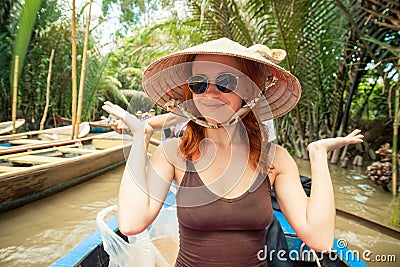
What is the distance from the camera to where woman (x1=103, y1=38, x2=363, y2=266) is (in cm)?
74

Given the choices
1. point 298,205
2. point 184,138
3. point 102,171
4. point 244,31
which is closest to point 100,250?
point 184,138

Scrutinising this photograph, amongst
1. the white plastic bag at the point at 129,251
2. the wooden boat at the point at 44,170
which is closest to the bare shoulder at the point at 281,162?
the white plastic bag at the point at 129,251

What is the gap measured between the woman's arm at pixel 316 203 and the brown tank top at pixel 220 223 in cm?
6

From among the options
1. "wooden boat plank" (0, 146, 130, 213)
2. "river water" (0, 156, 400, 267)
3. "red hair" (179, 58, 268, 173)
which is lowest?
"river water" (0, 156, 400, 267)

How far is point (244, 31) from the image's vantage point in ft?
14.4

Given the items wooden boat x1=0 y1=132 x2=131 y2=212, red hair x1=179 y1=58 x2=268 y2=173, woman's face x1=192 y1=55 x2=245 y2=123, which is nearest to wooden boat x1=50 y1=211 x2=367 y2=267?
red hair x1=179 y1=58 x2=268 y2=173

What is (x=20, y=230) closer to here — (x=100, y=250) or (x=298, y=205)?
(x=100, y=250)

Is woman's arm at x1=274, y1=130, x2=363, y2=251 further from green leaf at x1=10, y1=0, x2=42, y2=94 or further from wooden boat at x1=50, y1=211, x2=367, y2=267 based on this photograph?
green leaf at x1=10, y1=0, x2=42, y2=94

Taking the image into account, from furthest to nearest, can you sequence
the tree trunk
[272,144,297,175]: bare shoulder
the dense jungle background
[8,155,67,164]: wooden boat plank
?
the tree trunk → the dense jungle background → [8,155,67,164]: wooden boat plank → [272,144,297,175]: bare shoulder

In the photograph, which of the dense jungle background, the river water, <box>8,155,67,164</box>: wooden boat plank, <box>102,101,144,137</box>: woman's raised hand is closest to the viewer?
<box>102,101,144,137</box>: woman's raised hand

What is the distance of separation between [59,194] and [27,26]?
348 centimetres

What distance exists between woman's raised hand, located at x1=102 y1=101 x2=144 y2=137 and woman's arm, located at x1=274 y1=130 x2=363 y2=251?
41 centimetres

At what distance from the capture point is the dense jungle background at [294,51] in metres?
3.44

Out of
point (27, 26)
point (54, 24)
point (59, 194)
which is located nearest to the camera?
point (59, 194)
